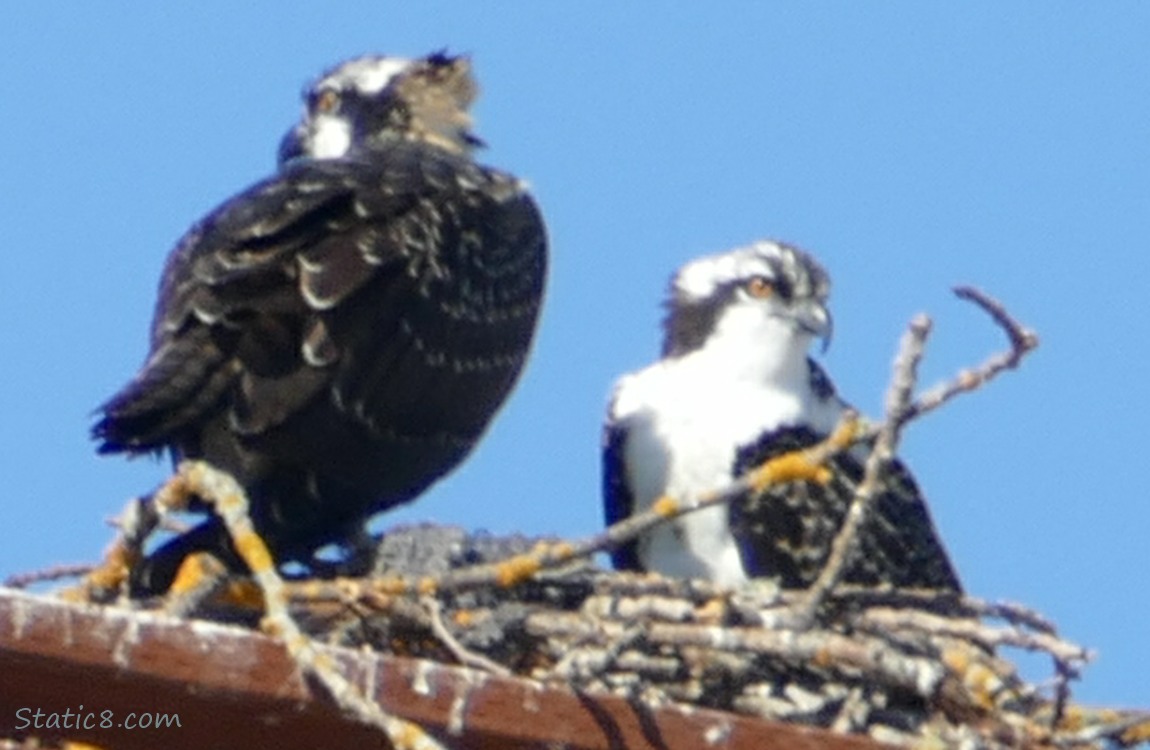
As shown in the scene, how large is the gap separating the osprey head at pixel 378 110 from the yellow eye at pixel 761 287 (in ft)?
3.47

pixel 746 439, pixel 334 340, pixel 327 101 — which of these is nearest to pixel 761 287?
pixel 746 439

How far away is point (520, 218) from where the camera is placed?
6.45 metres

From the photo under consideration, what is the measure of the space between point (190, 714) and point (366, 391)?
1.94 meters

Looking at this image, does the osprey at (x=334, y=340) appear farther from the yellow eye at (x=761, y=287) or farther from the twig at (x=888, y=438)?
the twig at (x=888, y=438)

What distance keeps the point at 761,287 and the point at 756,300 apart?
4cm

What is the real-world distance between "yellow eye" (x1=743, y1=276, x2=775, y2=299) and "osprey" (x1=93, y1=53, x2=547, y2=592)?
0.70m

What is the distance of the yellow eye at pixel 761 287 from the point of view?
6.97 meters

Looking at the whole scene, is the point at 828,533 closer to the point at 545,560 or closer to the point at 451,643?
the point at 545,560

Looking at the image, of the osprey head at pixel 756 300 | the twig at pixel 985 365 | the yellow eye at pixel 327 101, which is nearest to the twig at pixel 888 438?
the twig at pixel 985 365

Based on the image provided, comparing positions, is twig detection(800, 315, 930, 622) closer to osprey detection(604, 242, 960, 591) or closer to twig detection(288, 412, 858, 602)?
twig detection(288, 412, 858, 602)

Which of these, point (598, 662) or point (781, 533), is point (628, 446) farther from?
point (598, 662)

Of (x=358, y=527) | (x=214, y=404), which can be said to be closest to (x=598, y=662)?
(x=214, y=404)

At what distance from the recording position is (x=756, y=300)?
23.0ft

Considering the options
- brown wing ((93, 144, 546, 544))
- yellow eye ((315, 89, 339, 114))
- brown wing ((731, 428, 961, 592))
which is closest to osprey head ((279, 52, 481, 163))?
yellow eye ((315, 89, 339, 114))
